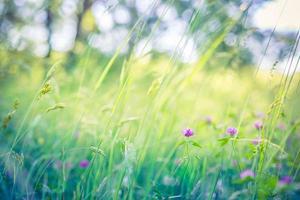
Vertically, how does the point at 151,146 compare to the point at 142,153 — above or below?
below

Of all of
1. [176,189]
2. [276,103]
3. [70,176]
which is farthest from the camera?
[70,176]

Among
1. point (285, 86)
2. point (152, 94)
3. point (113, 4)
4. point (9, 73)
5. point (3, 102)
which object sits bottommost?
point (3, 102)

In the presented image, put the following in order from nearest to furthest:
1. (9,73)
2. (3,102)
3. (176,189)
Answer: (176,189) → (9,73) → (3,102)

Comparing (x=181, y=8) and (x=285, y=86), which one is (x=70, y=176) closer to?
(x=285, y=86)

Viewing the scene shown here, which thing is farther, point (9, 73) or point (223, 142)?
point (9, 73)

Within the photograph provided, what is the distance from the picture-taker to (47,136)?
1.71 meters

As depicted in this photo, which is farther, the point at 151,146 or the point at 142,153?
the point at 151,146

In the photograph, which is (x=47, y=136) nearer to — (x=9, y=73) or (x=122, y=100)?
(x=9, y=73)

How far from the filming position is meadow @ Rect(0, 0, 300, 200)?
926mm

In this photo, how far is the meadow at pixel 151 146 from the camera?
36.4 inches

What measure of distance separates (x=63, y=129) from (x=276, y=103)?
1234 millimetres

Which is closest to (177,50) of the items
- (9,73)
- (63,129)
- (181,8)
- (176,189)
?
(176,189)

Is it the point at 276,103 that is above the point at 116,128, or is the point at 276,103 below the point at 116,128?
above

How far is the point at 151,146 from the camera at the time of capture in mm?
1338
